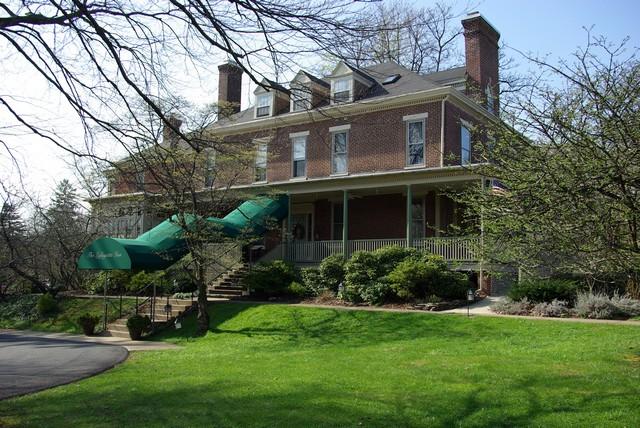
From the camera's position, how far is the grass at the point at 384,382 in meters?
7.05

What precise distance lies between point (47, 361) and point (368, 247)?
13.4m

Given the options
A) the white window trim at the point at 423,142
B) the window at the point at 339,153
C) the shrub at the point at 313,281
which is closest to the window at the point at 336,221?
the window at the point at 339,153

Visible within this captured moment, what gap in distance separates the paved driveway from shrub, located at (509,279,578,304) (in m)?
10.7

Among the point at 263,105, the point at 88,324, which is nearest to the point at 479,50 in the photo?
the point at 263,105

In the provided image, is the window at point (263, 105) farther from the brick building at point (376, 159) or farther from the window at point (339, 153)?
the window at point (339, 153)

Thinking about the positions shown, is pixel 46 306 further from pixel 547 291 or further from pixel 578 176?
pixel 578 176

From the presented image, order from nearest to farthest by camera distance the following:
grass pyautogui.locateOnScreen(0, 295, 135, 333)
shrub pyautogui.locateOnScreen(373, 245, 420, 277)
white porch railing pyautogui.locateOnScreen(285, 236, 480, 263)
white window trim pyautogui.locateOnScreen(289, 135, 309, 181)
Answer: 1. shrub pyautogui.locateOnScreen(373, 245, 420, 277)
2. white porch railing pyautogui.locateOnScreen(285, 236, 480, 263)
3. grass pyautogui.locateOnScreen(0, 295, 135, 333)
4. white window trim pyautogui.locateOnScreen(289, 135, 309, 181)

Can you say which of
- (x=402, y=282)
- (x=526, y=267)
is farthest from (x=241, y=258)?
(x=526, y=267)

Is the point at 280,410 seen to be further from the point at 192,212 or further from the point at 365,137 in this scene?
the point at 365,137

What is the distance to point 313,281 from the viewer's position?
22.0m

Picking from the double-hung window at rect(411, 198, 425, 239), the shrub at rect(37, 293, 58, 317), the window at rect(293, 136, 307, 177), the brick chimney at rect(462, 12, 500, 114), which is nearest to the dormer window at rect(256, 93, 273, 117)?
the window at rect(293, 136, 307, 177)

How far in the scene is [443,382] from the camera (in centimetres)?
872

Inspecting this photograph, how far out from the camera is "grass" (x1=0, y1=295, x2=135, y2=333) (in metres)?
22.6

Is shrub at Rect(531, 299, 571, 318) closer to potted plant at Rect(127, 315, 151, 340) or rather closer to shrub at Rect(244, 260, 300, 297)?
shrub at Rect(244, 260, 300, 297)
